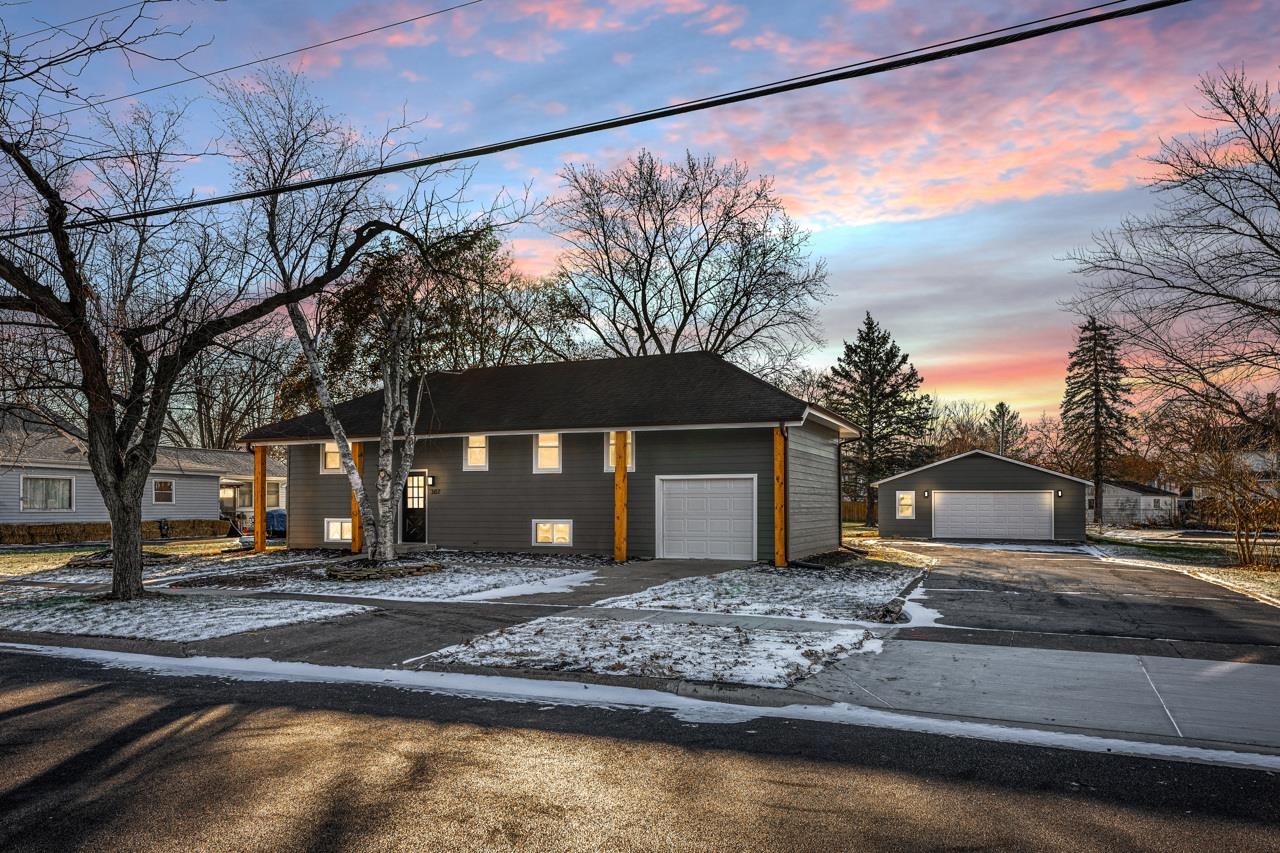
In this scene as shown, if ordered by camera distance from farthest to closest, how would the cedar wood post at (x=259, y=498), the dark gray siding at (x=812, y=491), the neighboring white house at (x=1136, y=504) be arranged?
the neighboring white house at (x=1136, y=504)
the cedar wood post at (x=259, y=498)
the dark gray siding at (x=812, y=491)

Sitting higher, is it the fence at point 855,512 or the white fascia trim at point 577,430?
the white fascia trim at point 577,430

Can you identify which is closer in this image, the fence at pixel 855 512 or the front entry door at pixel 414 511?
the front entry door at pixel 414 511

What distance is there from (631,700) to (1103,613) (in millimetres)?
8148

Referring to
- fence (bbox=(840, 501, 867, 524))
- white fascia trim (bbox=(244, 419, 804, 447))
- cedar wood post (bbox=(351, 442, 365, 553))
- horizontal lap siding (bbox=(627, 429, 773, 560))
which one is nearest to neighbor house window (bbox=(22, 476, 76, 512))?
white fascia trim (bbox=(244, 419, 804, 447))

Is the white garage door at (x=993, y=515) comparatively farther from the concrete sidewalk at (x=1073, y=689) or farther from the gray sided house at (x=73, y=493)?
the gray sided house at (x=73, y=493)

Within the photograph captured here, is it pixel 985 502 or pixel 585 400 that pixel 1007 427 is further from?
pixel 585 400

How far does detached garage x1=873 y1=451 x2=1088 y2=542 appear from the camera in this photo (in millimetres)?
34031

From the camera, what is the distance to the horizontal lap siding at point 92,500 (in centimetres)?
3044

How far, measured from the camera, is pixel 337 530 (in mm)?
24406

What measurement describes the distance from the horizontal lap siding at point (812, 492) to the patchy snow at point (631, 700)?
12341mm

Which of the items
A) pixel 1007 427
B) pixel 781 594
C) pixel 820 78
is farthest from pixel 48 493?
pixel 1007 427

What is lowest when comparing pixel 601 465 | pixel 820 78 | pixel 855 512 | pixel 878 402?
pixel 855 512

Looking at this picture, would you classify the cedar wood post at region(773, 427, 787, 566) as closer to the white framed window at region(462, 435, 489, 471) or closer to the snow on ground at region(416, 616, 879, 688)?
the white framed window at region(462, 435, 489, 471)

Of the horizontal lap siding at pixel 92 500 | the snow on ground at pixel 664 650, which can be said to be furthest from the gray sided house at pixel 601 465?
the snow on ground at pixel 664 650
